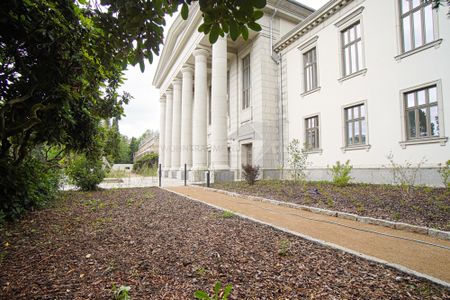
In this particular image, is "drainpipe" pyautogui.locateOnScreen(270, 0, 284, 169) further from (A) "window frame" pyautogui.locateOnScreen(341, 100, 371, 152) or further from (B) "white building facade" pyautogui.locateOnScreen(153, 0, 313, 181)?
(A) "window frame" pyautogui.locateOnScreen(341, 100, 371, 152)

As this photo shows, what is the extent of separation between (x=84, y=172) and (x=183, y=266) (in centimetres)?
→ 883

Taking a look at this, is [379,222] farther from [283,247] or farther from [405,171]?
[405,171]

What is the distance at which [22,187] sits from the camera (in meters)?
4.66

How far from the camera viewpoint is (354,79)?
9820 millimetres

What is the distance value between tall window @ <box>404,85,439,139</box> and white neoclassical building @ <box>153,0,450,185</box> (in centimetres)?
3

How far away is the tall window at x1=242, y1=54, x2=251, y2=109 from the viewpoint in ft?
51.6

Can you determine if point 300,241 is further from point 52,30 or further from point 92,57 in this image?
point 52,30

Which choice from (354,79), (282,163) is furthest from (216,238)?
(282,163)

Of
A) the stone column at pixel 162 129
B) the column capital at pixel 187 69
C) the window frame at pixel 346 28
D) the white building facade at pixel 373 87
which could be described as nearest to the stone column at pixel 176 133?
Answer: the column capital at pixel 187 69

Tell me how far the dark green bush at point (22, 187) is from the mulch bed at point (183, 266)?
69 cm

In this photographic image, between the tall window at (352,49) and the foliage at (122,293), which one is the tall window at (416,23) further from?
the foliage at (122,293)

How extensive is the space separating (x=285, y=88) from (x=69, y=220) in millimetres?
12422

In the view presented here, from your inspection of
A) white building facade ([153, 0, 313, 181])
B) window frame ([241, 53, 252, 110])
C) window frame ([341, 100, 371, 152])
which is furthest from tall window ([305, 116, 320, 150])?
window frame ([241, 53, 252, 110])

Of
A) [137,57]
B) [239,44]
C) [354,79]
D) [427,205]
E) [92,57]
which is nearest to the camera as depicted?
[137,57]
